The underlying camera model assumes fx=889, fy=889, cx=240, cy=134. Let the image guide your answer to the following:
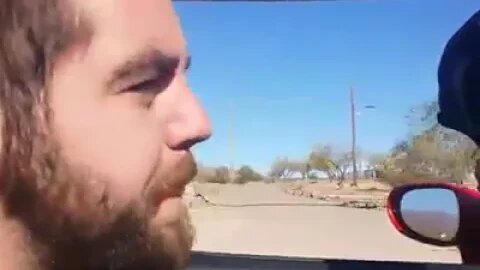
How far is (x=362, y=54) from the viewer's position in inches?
45.4

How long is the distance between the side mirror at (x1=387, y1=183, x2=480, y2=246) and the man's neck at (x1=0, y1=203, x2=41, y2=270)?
66 cm

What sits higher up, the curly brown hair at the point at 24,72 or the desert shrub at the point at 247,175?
the curly brown hair at the point at 24,72

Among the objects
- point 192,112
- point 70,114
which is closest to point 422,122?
point 192,112

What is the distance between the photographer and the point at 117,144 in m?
0.58

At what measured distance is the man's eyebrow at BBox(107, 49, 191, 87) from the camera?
0.59 meters

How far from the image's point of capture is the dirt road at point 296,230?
1.15 meters

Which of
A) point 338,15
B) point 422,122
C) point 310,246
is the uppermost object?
point 338,15

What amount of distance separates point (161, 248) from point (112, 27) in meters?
0.16

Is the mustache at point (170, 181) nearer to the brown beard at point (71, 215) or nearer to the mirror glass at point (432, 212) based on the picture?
the brown beard at point (71, 215)

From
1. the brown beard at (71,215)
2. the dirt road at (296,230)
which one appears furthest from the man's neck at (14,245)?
the dirt road at (296,230)

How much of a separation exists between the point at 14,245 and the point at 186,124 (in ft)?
0.50

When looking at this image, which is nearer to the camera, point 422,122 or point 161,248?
point 161,248

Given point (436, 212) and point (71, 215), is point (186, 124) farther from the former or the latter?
point (436, 212)

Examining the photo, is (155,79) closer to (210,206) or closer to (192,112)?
(192,112)
